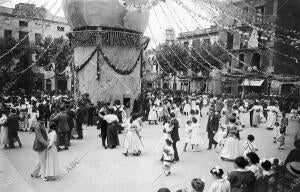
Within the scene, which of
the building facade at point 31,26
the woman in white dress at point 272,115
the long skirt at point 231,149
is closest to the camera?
the long skirt at point 231,149

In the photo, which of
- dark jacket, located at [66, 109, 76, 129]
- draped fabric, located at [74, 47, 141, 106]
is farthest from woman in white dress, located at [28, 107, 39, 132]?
draped fabric, located at [74, 47, 141, 106]

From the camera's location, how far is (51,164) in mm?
8789

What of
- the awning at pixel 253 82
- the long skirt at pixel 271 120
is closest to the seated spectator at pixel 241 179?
Result: the long skirt at pixel 271 120

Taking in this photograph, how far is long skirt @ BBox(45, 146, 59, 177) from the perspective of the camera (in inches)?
343

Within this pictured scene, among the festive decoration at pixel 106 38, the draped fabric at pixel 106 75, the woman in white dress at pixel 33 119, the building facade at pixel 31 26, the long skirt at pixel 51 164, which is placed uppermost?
the building facade at pixel 31 26

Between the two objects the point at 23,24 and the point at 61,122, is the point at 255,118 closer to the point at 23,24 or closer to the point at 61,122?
the point at 61,122

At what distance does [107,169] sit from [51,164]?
1.79 m

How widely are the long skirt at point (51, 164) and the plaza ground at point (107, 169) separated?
0.25 metres

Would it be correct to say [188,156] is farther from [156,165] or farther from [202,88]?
[202,88]

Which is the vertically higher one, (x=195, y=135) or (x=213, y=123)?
(x=213, y=123)

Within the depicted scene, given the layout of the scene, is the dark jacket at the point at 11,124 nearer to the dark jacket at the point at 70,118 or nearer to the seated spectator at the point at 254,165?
the dark jacket at the point at 70,118

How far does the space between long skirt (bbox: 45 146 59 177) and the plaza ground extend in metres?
0.25

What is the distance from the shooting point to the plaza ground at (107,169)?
27.3 ft

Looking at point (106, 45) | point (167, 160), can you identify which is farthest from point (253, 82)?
point (167, 160)
